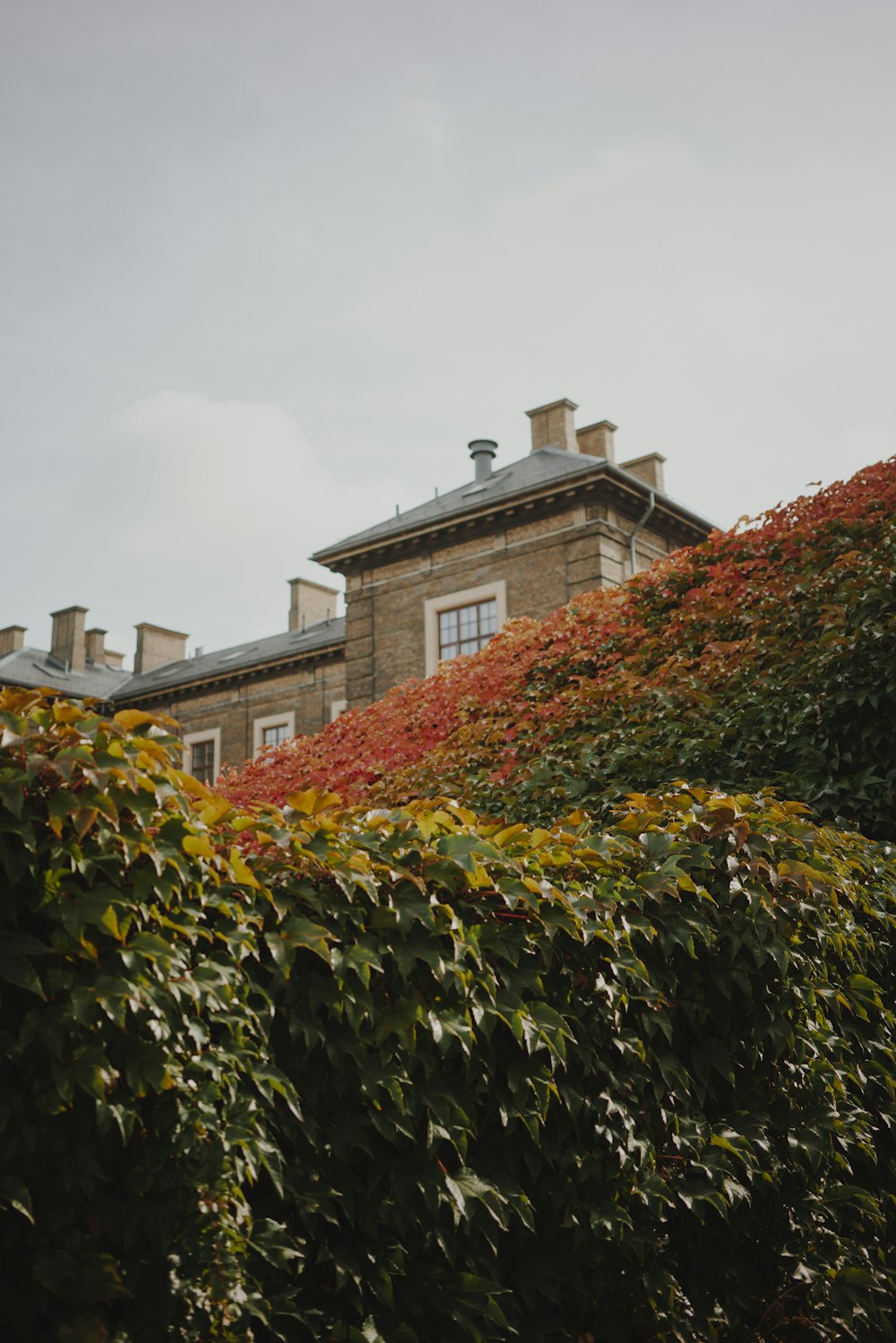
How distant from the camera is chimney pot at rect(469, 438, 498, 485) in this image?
2700cm

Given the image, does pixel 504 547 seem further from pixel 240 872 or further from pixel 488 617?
pixel 240 872

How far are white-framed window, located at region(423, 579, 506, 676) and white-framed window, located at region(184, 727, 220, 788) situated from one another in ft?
37.1

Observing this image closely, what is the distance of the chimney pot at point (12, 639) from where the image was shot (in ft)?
139

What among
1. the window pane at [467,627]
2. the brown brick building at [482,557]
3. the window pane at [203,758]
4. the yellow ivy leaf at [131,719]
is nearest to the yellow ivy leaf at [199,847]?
the yellow ivy leaf at [131,719]

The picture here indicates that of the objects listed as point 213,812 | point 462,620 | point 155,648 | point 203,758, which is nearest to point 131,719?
point 213,812

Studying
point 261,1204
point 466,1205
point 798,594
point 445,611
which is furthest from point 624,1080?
point 445,611

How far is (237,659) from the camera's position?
34312mm

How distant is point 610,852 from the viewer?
4156 mm

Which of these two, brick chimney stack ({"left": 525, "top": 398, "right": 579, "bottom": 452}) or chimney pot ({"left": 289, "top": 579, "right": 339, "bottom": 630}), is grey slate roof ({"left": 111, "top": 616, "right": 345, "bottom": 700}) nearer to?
chimney pot ({"left": 289, "top": 579, "right": 339, "bottom": 630})

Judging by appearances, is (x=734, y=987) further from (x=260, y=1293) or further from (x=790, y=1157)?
(x=260, y=1293)

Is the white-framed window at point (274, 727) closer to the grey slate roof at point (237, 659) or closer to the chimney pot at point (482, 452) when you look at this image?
the grey slate roof at point (237, 659)

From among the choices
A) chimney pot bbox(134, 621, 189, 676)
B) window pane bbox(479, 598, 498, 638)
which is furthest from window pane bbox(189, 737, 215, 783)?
window pane bbox(479, 598, 498, 638)

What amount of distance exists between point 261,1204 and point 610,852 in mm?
1860

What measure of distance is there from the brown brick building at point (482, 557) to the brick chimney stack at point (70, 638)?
13.0 metres
